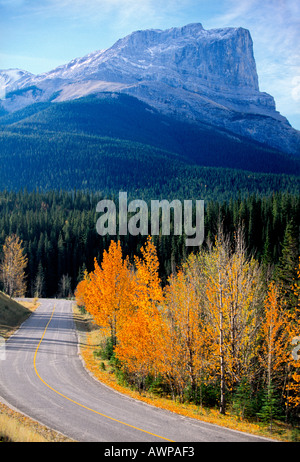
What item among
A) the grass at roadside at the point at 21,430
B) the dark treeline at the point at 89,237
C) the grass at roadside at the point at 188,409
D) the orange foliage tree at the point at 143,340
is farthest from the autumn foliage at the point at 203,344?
the dark treeline at the point at 89,237

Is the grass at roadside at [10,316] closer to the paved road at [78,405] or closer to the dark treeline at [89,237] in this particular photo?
the paved road at [78,405]

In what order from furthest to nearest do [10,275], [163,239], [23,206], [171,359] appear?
[23,206], [163,239], [10,275], [171,359]

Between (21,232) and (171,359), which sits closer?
(171,359)

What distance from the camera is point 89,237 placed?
13288 cm

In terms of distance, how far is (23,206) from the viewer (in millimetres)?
169375

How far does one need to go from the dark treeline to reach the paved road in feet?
212

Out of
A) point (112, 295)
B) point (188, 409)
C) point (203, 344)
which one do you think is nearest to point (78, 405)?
point (188, 409)

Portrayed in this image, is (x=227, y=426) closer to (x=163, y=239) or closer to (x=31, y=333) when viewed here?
(x=31, y=333)

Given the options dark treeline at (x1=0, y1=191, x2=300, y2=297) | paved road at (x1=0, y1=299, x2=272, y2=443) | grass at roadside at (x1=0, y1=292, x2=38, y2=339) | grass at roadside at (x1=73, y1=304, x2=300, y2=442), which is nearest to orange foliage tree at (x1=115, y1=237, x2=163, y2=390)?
grass at roadside at (x1=73, y1=304, x2=300, y2=442)

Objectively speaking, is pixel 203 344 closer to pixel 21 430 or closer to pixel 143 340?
pixel 143 340

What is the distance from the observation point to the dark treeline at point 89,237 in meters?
105

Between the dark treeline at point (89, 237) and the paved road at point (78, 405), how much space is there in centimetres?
6472
